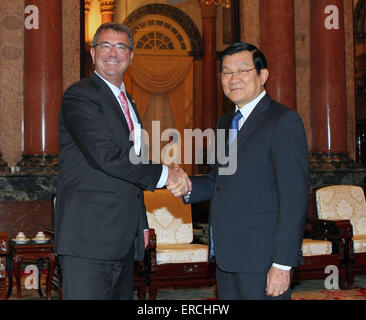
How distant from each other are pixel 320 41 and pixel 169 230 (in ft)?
11.6

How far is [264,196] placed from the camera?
2455 millimetres

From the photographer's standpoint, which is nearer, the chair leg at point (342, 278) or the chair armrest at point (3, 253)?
the chair armrest at point (3, 253)

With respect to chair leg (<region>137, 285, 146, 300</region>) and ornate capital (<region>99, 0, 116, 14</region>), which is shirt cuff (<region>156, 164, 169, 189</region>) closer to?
chair leg (<region>137, 285, 146, 300</region>)

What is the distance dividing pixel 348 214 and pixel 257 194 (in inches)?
171

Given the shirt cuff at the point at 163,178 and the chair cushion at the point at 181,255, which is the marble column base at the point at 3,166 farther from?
the shirt cuff at the point at 163,178

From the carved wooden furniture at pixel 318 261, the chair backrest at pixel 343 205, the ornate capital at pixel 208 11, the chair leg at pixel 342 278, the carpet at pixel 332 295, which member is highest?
the ornate capital at pixel 208 11

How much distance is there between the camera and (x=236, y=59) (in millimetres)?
2562

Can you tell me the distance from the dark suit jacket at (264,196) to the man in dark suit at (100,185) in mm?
408

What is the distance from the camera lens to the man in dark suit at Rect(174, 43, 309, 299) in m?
2.38

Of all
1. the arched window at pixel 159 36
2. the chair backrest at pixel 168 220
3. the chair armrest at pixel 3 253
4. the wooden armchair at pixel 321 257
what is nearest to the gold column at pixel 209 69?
the arched window at pixel 159 36

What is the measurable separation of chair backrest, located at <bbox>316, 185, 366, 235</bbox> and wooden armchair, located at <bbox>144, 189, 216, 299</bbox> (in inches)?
59.7

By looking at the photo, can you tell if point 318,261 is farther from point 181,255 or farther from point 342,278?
point 181,255

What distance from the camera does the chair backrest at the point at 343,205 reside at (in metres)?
6.40

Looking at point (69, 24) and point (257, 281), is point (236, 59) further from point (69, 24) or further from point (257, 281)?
point (69, 24)
